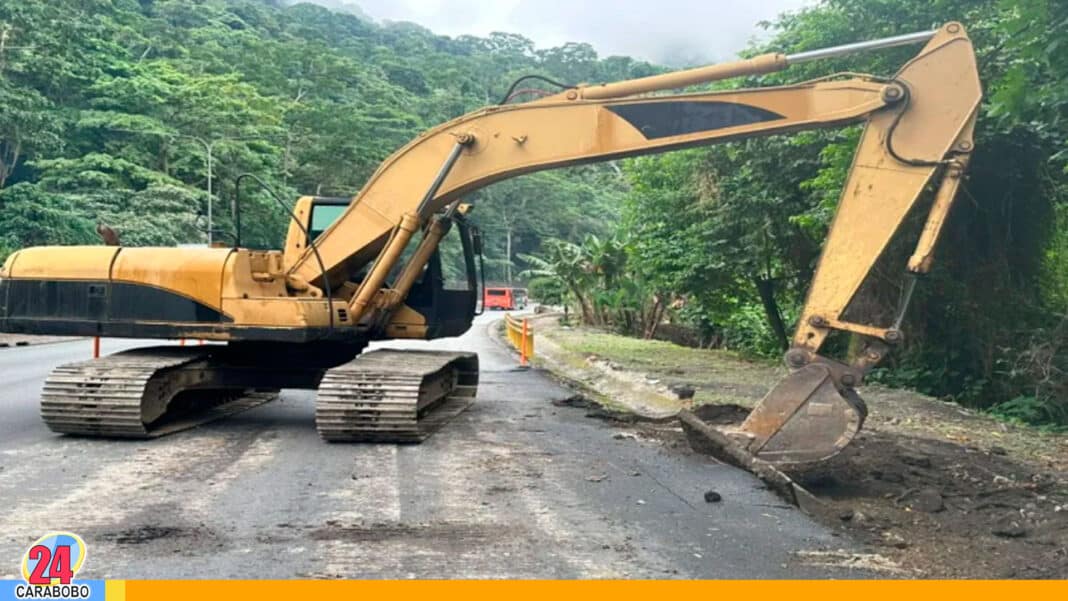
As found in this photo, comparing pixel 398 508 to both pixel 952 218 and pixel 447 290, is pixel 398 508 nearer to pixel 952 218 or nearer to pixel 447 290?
pixel 447 290

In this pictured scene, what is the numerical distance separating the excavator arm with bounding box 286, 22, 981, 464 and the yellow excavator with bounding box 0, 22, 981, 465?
1 cm

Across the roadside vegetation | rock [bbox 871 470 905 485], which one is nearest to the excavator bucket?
rock [bbox 871 470 905 485]

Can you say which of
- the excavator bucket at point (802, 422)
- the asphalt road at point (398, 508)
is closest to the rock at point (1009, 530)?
the asphalt road at point (398, 508)

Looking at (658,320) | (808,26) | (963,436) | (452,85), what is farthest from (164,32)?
(963,436)

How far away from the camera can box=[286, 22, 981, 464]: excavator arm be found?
27.0ft

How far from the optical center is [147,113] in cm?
4697

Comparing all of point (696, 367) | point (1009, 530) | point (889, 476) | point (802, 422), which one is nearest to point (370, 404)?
point (802, 422)

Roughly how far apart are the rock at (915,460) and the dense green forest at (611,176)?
9.79 feet

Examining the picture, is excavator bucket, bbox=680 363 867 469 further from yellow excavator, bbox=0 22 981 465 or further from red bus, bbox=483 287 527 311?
red bus, bbox=483 287 527 311

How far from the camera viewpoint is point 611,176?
256 feet

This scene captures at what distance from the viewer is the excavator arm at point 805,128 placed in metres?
8.24

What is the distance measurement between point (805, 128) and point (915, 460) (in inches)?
118

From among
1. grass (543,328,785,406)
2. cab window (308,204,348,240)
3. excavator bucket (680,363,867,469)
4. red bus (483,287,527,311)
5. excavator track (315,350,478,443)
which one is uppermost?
cab window (308,204,348,240)

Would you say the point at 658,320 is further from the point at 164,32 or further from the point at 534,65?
the point at 534,65
